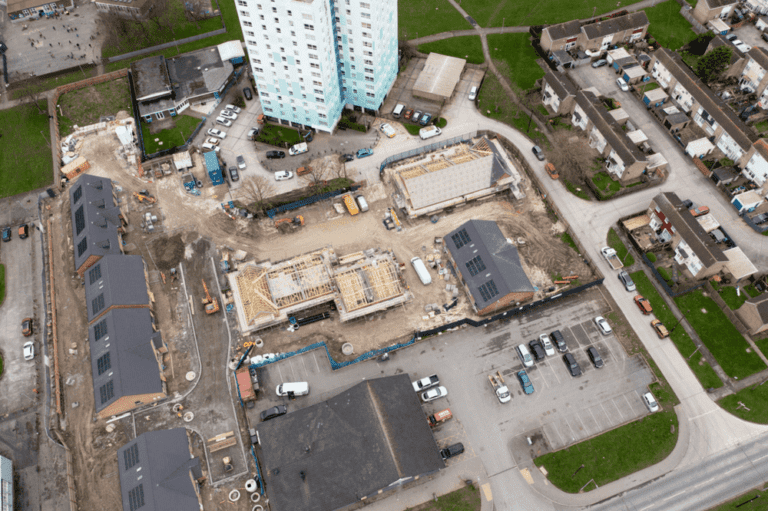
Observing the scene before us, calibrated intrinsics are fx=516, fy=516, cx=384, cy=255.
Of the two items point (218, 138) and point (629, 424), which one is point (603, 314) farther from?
point (218, 138)

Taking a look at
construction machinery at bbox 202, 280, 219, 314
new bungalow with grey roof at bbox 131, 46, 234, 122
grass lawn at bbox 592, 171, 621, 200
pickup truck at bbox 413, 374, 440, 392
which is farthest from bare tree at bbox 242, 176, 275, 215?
grass lawn at bbox 592, 171, 621, 200

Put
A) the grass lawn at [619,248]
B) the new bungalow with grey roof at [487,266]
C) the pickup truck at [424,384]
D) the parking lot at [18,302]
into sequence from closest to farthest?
1. the pickup truck at [424,384]
2. the parking lot at [18,302]
3. the new bungalow with grey roof at [487,266]
4. the grass lawn at [619,248]

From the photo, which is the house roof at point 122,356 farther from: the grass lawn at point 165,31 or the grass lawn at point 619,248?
the grass lawn at point 619,248

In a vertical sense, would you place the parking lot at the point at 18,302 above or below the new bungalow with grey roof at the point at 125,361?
above

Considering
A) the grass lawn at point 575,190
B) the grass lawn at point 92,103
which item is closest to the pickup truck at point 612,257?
the grass lawn at point 575,190

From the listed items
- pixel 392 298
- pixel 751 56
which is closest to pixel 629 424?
pixel 392 298

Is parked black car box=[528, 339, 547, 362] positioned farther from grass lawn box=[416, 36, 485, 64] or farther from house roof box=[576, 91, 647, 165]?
grass lawn box=[416, 36, 485, 64]
